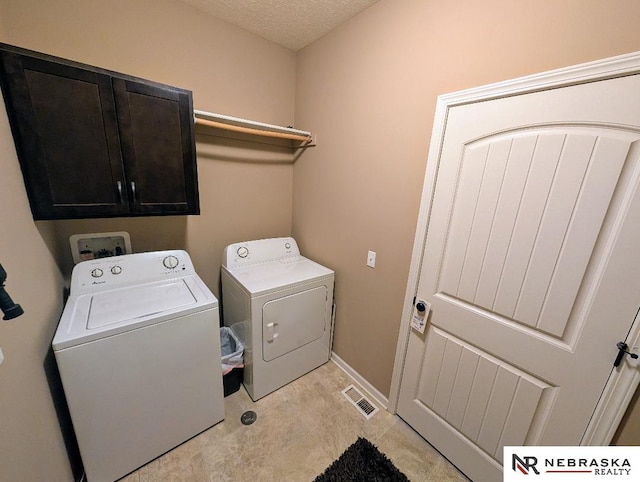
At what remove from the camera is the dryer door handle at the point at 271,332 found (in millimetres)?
1739

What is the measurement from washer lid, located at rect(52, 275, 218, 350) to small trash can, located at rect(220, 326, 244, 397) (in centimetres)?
61

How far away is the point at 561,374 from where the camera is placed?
1.05 meters

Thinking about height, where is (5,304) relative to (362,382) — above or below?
above

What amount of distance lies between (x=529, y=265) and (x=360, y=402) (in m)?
1.51

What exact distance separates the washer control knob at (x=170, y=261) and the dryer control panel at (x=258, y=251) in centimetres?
38

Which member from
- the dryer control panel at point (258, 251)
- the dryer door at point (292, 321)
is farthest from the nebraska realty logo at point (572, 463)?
the dryer control panel at point (258, 251)

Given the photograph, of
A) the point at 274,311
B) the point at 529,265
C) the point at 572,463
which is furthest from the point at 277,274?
the point at 572,463

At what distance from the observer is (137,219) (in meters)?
1.76

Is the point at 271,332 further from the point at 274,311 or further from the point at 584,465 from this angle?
the point at 584,465

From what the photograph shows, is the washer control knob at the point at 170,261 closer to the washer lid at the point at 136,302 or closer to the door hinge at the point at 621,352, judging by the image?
the washer lid at the point at 136,302

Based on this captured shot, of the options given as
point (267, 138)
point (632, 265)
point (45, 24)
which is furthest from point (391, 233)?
point (45, 24)

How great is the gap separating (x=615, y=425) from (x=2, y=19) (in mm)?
3335

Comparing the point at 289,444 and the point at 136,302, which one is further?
the point at 289,444

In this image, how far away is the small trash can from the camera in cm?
180
